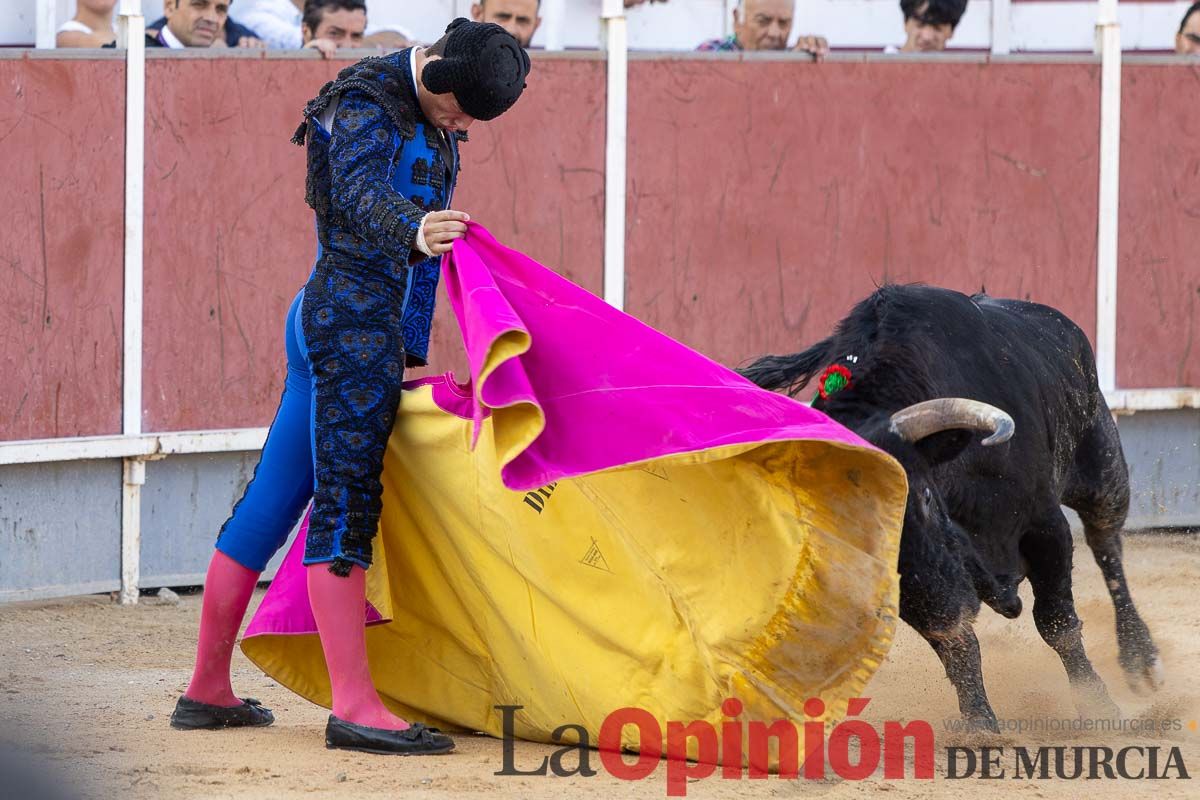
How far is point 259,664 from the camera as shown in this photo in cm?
355

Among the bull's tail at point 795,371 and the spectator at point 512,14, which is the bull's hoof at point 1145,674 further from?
the spectator at point 512,14

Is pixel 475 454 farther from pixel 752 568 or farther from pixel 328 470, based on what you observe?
pixel 752 568

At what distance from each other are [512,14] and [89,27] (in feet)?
4.62

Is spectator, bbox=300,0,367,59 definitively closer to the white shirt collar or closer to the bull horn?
the white shirt collar

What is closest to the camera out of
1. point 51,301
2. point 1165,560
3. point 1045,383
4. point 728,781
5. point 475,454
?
point 728,781

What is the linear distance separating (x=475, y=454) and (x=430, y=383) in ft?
0.61

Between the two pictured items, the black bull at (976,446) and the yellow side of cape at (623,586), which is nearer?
the yellow side of cape at (623,586)

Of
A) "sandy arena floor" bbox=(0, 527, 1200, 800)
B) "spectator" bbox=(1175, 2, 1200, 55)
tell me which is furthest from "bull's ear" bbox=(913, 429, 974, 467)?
"spectator" bbox=(1175, 2, 1200, 55)

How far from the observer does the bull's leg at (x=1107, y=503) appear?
4672 mm

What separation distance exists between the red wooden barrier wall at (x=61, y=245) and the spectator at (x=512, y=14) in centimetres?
134

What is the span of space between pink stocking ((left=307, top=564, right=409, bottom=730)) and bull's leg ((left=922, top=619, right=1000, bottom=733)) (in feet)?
3.58

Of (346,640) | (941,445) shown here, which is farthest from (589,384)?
(941,445)

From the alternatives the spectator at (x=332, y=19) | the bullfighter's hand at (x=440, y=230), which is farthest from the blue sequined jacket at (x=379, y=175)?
the spectator at (x=332, y=19)

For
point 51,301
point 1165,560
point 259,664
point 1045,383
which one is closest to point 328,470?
point 259,664
